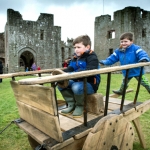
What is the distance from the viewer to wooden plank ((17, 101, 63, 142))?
150cm

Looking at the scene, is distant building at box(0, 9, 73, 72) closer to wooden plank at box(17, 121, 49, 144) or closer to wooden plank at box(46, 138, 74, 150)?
wooden plank at box(17, 121, 49, 144)

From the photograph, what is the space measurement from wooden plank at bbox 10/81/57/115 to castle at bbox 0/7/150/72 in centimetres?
1862

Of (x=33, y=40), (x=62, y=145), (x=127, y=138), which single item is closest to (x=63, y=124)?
(x=62, y=145)

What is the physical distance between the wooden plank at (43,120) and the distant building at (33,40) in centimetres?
1857

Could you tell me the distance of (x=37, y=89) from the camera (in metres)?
1.54

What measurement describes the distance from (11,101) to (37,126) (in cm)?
404

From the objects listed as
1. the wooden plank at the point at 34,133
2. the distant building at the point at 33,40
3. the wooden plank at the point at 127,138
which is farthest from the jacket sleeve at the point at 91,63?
the distant building at the point at 33,40

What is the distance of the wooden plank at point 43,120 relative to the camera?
1.50m

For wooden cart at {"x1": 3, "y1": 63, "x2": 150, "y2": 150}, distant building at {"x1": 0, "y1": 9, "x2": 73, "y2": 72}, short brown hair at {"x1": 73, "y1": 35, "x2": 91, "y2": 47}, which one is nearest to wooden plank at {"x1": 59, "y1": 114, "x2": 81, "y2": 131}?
wooden cart at {"x1": 3, "y1": 63, "x2": 150, "y2": 150}

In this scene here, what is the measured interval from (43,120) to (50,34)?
799 inches

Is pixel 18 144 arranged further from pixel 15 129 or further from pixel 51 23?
pixel 51 23

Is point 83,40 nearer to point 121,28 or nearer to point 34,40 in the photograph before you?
point 34,40

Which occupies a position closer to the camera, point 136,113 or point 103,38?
point 136,113

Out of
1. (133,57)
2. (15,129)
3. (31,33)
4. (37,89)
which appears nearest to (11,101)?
(15,129)
